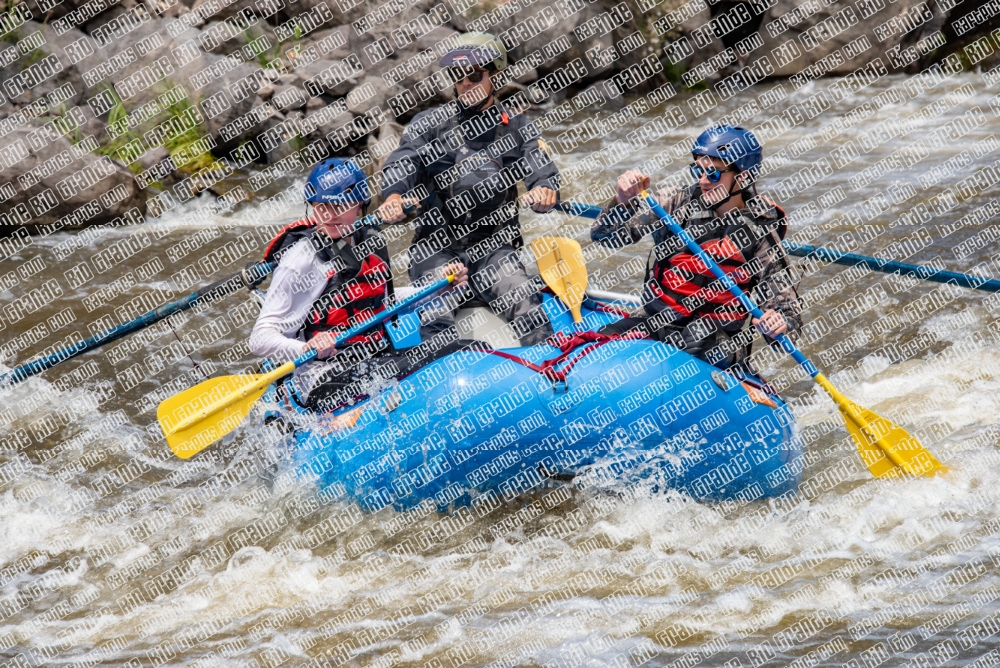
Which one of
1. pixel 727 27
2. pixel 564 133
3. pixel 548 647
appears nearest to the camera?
pixel 548 647

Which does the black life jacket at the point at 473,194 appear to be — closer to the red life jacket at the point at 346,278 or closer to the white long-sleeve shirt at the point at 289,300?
the red life jacket at the point at 346,278

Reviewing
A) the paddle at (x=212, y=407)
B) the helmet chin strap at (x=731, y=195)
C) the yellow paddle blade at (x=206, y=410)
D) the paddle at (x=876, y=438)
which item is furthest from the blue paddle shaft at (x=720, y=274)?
the yellow paddle blade at (x=206, y=410)

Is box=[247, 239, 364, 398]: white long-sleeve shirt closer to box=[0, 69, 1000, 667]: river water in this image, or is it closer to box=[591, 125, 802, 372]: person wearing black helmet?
box=[0, 69, 1000, 667]: river water

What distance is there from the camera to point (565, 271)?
4875 mm

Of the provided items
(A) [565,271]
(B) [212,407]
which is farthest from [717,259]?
(B) [212,407]

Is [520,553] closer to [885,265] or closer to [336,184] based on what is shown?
[336,184]

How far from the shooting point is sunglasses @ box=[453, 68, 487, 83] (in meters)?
4.71

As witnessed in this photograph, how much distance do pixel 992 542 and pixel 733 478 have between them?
1.11 m

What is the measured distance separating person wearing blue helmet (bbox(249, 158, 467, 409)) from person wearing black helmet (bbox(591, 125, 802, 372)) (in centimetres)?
83

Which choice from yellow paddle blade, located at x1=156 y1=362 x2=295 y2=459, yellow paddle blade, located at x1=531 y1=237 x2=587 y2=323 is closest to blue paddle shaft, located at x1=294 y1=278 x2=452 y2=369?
yellow paddle blade, located at x1=156 y1=362 x2=295 y2=459

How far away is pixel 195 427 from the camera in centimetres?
444

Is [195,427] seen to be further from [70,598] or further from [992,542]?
[992,542]

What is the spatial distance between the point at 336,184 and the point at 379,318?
579 mm

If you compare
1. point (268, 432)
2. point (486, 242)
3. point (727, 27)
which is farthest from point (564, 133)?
point (268, 432)
